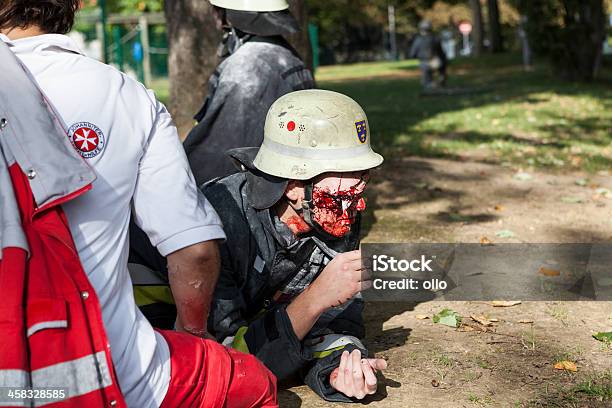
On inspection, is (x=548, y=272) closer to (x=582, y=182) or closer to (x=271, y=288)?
(x=271, y=288)

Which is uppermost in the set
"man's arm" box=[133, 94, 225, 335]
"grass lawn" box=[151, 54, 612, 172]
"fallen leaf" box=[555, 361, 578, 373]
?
"man's arm" box=[133, 94, 225, 335]

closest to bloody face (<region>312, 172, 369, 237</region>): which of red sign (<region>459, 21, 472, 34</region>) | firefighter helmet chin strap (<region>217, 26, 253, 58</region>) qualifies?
firefighter helmet chin strap (<region>217, 26, 253, 58</region>)

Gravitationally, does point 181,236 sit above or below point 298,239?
above

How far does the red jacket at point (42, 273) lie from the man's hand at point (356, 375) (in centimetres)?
124

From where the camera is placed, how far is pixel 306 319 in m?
3.25

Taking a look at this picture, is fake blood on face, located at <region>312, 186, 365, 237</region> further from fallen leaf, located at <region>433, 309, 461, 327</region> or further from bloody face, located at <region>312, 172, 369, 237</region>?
fallen leaf, located at <region>433, 309, 461, 327</region>

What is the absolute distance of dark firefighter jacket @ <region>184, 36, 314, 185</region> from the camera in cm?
499

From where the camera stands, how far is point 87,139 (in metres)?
2.27

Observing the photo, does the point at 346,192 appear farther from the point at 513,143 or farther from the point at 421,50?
the point at 421,50

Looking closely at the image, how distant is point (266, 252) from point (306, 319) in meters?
0.35

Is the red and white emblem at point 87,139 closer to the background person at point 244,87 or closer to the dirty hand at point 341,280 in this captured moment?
the dirty hand at point 341,280

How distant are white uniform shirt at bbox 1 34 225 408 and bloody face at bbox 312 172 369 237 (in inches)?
31.7

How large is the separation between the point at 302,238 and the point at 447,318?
1.20m

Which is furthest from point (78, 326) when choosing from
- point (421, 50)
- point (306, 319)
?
point (421, 50)
